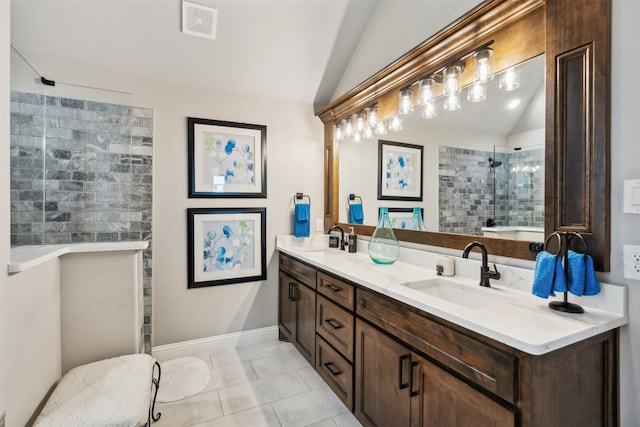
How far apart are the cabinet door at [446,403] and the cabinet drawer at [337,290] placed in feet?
1.72

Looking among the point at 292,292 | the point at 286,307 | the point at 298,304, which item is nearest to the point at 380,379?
the point at 298,304

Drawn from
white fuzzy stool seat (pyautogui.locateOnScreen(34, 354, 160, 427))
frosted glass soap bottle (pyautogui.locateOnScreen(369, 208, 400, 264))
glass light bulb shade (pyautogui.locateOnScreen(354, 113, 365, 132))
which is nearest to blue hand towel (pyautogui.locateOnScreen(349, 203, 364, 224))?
frosted glass soap bottle (pyautogui.locateOnScreen(369, 208, 400, 264))

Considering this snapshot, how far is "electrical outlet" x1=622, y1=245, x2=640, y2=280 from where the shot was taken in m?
1.12

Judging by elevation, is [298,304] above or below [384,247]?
below

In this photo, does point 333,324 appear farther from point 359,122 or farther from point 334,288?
point 359,122

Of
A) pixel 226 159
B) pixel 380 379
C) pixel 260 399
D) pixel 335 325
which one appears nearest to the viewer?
pixel 380 379

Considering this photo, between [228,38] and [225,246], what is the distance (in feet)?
5.52

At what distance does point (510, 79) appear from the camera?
156 cm

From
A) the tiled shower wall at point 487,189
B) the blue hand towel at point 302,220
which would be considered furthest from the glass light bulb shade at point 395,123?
the blue hand towel at point 302,220

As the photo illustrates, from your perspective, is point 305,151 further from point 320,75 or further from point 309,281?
point 309,281

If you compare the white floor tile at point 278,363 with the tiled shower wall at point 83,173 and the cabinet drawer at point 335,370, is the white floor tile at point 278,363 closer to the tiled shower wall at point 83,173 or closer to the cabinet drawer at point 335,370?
the cabinet drawer at point 335,370

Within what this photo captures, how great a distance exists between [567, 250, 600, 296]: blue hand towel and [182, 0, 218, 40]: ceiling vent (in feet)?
→ 8.34

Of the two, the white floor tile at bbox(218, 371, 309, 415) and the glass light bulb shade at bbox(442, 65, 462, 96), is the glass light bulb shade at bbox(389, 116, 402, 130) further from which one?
the white floor tile at bbox(218, 371, 309, 415)

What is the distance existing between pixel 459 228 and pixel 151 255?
229 cm
